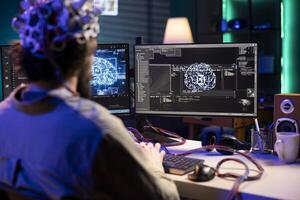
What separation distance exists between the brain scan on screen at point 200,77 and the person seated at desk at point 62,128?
3.21 feet

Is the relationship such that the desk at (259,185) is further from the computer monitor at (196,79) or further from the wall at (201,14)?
the wall at (201,14)

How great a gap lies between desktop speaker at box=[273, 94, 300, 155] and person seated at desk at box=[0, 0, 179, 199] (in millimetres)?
876

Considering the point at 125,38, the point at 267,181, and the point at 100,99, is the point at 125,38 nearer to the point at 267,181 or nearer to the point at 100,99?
the point at 100,99

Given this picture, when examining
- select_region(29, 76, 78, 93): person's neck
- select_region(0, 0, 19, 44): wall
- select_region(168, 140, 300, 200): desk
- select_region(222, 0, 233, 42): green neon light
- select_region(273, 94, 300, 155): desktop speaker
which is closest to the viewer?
select_region(29, 76, 78, 93): person's neck

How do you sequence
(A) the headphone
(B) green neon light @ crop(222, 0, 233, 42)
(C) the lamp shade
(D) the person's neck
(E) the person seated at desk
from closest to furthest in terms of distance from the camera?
1. (E) the person seated at desk
2. (D) the person's neck
3. (A) the headphone
4. (C) the lamp shade
5. (B) green neon light @ crop(222, 0, 233, 42)

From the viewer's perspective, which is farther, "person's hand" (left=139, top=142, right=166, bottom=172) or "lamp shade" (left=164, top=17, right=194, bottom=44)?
"lamp shade" (left=164, top=17, right=194, bottom=44)

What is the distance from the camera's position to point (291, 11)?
471 cm

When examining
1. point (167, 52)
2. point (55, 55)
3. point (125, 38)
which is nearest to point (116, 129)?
point (55, 55)

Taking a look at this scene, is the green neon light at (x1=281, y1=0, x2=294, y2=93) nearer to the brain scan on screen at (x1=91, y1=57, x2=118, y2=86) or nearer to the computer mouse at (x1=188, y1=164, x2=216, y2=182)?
the brain scan on screen at (x1=91, y1=57, x2=118, y2=86)

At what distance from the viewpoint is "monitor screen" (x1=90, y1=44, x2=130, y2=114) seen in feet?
7.59

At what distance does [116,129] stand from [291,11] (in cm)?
405

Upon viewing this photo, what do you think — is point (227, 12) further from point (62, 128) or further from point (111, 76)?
point (62, 128)

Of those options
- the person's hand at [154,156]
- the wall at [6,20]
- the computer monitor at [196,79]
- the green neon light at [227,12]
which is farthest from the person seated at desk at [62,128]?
the green neon light at [227,12]

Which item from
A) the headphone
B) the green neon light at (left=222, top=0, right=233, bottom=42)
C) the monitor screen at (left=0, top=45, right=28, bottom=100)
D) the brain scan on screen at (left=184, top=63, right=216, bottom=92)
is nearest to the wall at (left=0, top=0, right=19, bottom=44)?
the monitor screen at (left=0, top=45, right=28, bottom=100)
